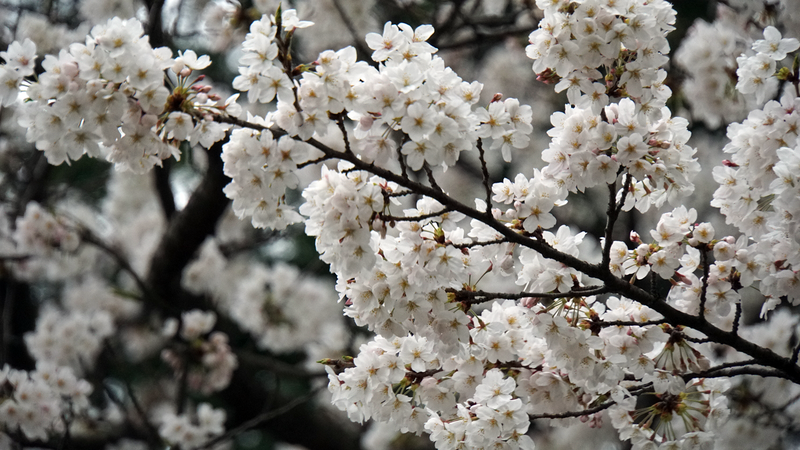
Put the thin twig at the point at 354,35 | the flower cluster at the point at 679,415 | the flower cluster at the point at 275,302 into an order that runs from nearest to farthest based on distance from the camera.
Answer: the flower cluster at the point at 679,415
the thin twig at the point at 354,35
the flower cluster at the point at 275,302

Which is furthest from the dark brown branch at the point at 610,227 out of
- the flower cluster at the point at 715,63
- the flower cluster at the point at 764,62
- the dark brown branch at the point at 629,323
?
the flower cluster at the point at 715,63

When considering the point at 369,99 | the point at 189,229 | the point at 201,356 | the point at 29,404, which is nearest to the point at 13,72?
the point at 369,99

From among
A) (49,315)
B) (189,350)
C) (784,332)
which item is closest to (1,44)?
(49,315)

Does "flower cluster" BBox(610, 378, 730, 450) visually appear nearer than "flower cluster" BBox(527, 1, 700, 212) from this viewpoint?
No

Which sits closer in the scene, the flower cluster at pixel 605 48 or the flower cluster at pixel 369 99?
the flower cluster at pixel 369 99

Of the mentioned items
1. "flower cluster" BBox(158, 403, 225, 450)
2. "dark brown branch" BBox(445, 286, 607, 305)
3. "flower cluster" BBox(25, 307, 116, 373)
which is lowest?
"flower cluster" BBox(25, 307, 116, 373)

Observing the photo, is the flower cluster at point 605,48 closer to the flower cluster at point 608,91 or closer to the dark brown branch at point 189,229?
the flower cluster at point 608,91

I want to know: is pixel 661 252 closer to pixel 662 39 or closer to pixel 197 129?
pixel 662 39

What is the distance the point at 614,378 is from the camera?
6.04 ft

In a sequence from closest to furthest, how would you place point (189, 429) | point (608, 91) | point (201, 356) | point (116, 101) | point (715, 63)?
point (116, 101) → point (608, 91) → point (715, 63) → point (189, 429) → point (201, 356)

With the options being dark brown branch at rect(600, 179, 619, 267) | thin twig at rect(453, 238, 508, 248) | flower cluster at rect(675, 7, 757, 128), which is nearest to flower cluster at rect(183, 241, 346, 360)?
flower cluster at rect(675, 7, 757, 128)

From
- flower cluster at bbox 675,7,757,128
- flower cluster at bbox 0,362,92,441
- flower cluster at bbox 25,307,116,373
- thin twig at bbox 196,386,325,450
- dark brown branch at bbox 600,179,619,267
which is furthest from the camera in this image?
flower cluster at bbox 25,307,116,373

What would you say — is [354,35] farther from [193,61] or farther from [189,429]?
[189,429]

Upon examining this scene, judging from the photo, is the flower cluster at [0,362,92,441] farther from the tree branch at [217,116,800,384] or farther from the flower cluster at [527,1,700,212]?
the flower cluster at [527,1,700,212]
